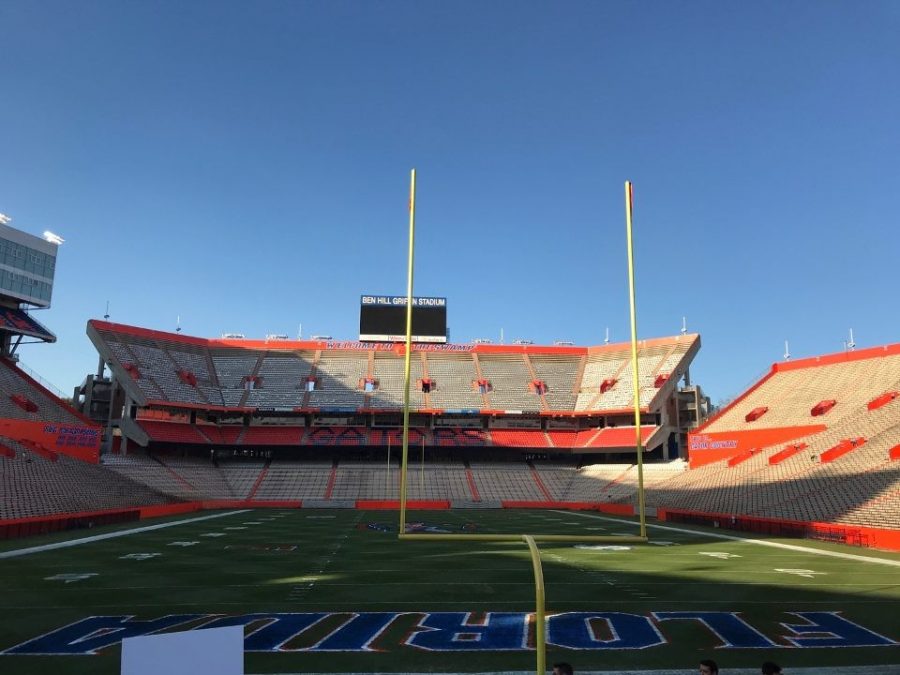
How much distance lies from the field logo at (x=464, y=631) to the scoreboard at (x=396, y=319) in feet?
162

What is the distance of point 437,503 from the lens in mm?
50562

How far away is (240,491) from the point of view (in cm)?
5356

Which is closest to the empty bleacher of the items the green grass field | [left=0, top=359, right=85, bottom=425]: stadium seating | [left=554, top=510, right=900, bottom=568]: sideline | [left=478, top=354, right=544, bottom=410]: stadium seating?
[left=0, top=359, right=85, bottom=425]: stadium seating

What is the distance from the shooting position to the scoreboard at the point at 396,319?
6253 cm

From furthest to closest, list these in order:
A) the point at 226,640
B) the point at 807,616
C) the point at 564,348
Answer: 1. the point at 564,348
2. the point at 807,616
3. the point at 226,640

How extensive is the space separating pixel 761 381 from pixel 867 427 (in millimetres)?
16571

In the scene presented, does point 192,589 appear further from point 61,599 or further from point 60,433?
point 60,433

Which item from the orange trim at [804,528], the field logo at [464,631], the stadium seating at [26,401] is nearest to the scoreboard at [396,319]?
the stadium seating at [26,401]

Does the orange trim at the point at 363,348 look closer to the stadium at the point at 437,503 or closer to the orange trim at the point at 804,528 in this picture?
the stadium at the point at 437,503

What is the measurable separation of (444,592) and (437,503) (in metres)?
35.4

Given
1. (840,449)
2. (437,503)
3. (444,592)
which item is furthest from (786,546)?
(437,503)

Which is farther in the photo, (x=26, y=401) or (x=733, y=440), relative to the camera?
(x=733, y=440)

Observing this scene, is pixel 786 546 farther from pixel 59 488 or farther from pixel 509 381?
pixel 509 381

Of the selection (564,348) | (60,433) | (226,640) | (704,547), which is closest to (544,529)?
(704,547)
